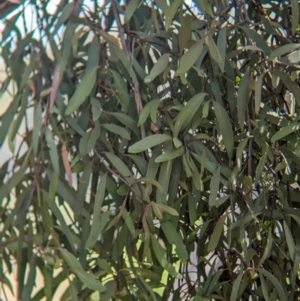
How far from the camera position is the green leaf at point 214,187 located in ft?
2.07

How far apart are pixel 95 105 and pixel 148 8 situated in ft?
0.58

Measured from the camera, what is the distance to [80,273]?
55 centimetres

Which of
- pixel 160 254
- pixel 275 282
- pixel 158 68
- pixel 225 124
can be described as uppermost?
pixel 158 68

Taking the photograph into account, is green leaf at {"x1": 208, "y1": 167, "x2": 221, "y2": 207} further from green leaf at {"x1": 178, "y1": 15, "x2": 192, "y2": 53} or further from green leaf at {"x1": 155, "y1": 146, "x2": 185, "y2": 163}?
green leaf at {"x1": 178, "y1": 15, "x2": 192, "y2": 53}

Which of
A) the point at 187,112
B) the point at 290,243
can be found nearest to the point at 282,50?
the point at 187,112

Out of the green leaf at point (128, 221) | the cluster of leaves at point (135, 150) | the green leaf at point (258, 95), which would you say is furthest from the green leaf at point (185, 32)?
the green leaf at point (128, 221)

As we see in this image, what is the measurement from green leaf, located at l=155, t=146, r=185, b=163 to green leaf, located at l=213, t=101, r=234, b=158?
6 cm

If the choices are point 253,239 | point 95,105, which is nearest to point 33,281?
point 95,105

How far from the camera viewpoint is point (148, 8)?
673mm

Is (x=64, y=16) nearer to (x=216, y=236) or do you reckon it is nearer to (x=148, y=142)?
(x=148, y=142)

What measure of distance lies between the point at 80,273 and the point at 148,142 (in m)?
0.17

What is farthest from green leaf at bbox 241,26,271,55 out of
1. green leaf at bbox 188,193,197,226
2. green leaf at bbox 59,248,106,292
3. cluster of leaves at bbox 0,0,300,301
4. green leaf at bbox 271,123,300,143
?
green leaf at bbox 59,248,106,292

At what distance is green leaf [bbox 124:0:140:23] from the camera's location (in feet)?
1.96

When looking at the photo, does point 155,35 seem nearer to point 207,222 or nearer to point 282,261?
point 207,222
